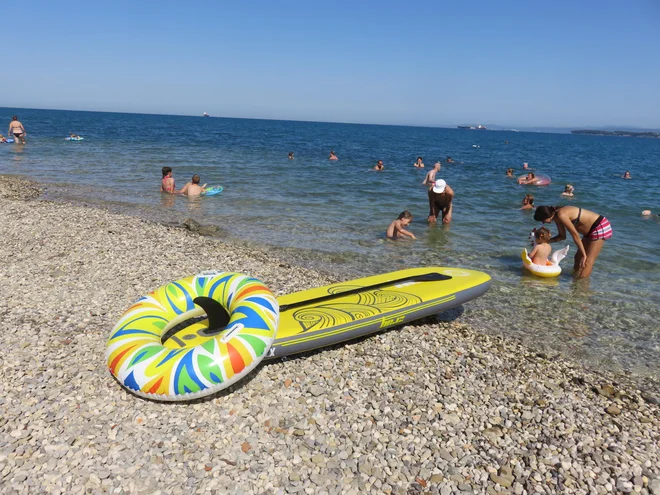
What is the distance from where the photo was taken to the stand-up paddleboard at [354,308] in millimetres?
4672

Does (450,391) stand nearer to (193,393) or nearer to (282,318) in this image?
(282,318)

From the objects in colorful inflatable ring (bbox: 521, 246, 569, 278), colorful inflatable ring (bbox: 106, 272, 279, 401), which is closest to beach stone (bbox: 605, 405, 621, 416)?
colorful inflatable ring (bbox: 106, 272, 279, 401)

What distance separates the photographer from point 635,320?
641 cm

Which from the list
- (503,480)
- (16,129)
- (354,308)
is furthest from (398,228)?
(16,129)

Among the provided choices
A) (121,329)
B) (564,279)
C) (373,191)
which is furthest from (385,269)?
(373,191)

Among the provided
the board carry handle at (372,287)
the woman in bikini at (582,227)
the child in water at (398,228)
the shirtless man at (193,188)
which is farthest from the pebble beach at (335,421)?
the shirtless man at (193,188)

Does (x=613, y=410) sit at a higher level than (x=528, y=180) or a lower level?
lower

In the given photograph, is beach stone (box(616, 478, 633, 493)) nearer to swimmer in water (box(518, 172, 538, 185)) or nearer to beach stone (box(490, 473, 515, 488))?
beach stone (box(490, 473, 515, 488))

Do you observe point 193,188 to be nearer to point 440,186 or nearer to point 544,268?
point 440,186

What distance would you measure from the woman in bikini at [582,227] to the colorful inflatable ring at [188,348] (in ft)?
17.5

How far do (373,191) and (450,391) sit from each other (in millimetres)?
12585

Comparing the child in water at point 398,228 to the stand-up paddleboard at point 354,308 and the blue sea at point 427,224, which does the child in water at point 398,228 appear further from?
the stand-up paddleboard at point 354,308

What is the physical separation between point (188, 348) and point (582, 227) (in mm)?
6926

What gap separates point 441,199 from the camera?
11281 millimetres
